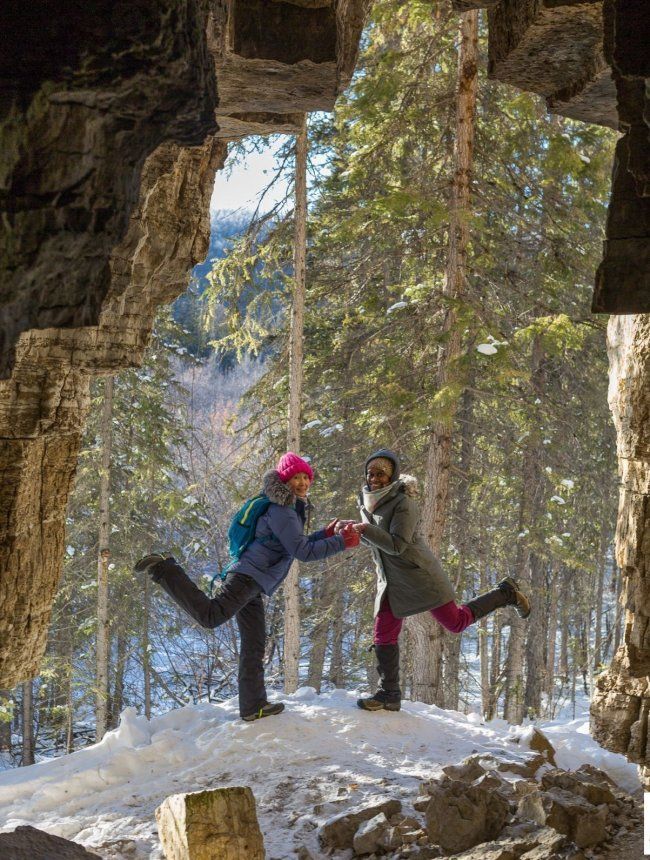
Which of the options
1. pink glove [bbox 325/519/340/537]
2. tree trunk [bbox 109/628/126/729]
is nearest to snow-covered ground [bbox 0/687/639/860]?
pink glove [bbox 325/519/340/537]

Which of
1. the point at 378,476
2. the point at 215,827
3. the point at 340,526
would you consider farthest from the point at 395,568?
the point at 215,827

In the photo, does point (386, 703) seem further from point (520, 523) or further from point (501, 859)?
point (520, 523)

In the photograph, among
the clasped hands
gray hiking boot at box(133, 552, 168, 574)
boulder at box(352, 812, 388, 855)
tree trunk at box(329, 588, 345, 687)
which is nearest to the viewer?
boulder at box(352, 812, 388, 855)

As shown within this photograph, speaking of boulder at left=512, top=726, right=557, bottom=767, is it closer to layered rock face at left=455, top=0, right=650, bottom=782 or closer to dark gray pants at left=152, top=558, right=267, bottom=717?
layered rock face at left=455, top=0, right=650, bottom=782

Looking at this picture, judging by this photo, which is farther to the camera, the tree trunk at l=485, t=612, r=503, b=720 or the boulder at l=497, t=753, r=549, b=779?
the tree trunk at l=485, t=612, r=503, b=720

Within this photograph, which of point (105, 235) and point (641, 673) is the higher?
point (105, 235)

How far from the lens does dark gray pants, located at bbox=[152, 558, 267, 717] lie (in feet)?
21.4

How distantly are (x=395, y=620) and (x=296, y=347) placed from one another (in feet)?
17.6

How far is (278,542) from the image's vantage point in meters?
6.70

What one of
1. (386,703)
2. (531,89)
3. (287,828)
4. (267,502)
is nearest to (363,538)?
(267,502)

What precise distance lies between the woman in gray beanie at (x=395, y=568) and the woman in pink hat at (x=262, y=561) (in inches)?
17.3

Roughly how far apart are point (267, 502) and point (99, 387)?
756 cm

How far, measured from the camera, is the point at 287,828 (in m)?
5.40

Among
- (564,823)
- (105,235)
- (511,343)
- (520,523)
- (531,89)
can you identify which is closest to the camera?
(105,235)
